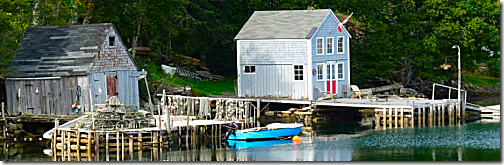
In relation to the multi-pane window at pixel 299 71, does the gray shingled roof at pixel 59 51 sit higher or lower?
higher

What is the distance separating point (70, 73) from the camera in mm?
48844

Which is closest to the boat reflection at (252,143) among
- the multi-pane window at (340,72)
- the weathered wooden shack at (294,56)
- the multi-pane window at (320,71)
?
the weathered wooden shack at (294,56)

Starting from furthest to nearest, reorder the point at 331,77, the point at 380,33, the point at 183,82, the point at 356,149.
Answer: the point at 380,33 → the point at 183,82 → the point at 331,77 → the point at 356,149

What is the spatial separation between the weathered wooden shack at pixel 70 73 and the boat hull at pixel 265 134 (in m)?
6.38

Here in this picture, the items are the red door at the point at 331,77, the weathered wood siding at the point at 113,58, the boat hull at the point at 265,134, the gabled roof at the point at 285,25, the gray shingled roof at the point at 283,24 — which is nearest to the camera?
the boat hull at the point at 265,134

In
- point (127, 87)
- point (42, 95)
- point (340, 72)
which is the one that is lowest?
point (42, 95)

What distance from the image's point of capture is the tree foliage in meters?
67.5

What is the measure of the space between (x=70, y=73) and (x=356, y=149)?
14114mm

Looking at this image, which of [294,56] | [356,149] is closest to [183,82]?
[294,56]

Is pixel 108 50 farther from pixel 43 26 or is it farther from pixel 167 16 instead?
pixel 167 16

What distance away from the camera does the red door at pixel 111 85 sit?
49.9m

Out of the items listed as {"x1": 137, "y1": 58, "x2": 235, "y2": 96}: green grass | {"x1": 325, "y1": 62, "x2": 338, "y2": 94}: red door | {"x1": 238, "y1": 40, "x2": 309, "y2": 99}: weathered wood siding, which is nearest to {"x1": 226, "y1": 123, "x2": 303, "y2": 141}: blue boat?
{"x1": 238, "y1": 40, "x2": 309, "y2": 99}: weathered wood siding

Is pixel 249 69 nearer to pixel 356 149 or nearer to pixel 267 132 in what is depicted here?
pixel 267 132

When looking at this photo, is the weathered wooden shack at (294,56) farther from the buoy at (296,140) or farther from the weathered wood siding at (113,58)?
the buoy at (296,140)
